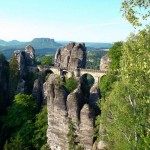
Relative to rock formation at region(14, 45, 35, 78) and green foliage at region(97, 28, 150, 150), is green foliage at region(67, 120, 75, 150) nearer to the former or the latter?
green foliage at region(97, 28, 150, 150)

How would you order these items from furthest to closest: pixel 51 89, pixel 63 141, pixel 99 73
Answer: pixel 99 73, pixel 51 89, pixel 63 141

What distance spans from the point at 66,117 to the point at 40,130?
840 cm

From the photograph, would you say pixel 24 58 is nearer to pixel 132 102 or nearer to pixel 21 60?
pixel 21 60

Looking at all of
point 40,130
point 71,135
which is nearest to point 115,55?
point 40,130

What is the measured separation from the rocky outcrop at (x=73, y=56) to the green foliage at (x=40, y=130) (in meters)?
30.0

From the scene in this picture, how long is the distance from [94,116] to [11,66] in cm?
3820

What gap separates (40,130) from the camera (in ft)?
177

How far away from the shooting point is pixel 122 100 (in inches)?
1276

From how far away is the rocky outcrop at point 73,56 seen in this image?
8456 centimetres

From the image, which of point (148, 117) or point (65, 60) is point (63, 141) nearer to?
point (148, 117)

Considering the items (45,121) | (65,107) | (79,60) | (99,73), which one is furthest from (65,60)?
(65,107)

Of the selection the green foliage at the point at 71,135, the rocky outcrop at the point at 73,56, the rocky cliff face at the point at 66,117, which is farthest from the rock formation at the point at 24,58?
the green foliage at the point at 71,135

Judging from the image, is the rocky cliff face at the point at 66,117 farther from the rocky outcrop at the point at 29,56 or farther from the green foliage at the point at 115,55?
the rocky outcrop at the point at 29,56

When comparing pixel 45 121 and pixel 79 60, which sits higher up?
pixel 79 60
